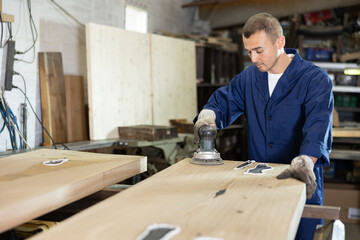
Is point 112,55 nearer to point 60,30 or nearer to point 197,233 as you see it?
point 60,30

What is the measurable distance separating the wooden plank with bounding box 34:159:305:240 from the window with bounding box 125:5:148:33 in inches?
147

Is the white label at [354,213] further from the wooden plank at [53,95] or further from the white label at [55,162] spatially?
the white label at [55,162]

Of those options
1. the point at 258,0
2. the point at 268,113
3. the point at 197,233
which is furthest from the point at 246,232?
the point at 258,0

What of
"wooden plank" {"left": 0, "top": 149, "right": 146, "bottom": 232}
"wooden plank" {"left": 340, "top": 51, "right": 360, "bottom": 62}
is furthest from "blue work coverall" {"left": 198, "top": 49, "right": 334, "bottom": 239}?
"wooden plank" {"left": 340, "top": 51, "right": 360, "bottom": 62}

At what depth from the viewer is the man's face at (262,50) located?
2057 millimetres

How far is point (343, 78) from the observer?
5164mm

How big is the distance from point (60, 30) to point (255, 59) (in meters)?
2.42

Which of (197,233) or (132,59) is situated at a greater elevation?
(132,59)

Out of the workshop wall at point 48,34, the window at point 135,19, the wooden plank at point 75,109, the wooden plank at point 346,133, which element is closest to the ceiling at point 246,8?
the window at point 135,19

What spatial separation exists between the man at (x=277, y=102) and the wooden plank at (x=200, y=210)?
475 millimetres

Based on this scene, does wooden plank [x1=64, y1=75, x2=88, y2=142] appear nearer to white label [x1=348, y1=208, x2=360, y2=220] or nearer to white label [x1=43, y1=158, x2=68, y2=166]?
white label [x1=43, y1=158, x2=68, y2=166]

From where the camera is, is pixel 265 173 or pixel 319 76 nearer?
pixel 265 173

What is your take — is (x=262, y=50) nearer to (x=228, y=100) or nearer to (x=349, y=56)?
(x=228, y=100)

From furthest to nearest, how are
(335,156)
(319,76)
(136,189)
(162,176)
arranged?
1. (335,156)
2. (319,76)
3. (162,176)
4. (136,189)
